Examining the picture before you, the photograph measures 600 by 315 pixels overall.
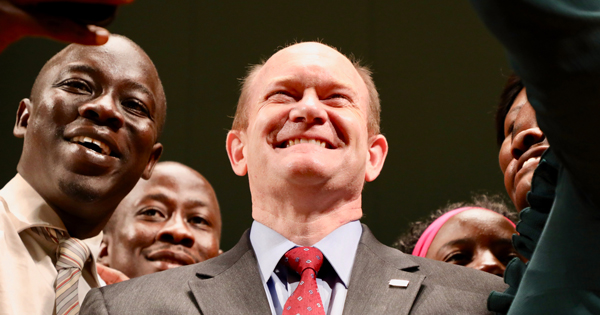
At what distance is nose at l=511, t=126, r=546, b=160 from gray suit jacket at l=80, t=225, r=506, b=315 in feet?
1.33

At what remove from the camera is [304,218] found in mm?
1896

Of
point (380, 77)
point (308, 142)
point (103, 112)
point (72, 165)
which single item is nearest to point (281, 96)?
point (308, 142)

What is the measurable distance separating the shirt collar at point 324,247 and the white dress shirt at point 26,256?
0.55 metres

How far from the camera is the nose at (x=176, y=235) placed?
2.84 metres

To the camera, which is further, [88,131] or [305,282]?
[88,131]

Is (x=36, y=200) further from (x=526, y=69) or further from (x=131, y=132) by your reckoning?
(x=526, y=69)

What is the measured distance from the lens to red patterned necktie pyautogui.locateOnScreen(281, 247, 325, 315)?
5.24 feet

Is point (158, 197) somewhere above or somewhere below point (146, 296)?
below

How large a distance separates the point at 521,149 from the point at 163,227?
5.42 ft

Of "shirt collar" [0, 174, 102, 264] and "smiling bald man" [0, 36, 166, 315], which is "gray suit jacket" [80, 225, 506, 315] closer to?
"smiling bald man" [0, 36, 166, 315]

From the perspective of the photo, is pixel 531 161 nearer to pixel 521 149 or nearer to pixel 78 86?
pixel 521 149

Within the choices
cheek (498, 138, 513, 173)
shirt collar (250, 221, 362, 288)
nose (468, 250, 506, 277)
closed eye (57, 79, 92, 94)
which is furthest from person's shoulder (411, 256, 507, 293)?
closed eye (57, 79, 92, 94)

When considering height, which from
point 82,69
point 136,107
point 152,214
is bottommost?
point 152,214

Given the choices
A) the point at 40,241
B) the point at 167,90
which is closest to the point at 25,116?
the point at 40,241
